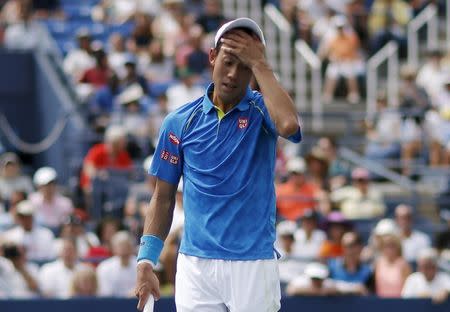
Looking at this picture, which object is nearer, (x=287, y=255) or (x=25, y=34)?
(x=287, y=255)

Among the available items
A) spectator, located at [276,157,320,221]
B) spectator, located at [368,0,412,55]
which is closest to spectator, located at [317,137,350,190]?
spectator, located at [276,157,320,221]

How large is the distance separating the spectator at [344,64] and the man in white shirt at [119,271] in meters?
5.76

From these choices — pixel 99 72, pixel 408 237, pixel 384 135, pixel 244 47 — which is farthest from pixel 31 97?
pixel 244 47

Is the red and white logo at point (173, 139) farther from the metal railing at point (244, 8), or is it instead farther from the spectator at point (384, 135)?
the metal railing at point (244, 8)

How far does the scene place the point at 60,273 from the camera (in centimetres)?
1209

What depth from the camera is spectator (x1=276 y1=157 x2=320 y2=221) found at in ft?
45.3

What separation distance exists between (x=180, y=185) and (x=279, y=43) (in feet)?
19.5

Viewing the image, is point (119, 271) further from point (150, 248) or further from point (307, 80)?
point (307, 80)

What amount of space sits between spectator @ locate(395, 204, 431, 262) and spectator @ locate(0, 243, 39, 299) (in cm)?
345

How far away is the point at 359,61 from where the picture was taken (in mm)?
17469

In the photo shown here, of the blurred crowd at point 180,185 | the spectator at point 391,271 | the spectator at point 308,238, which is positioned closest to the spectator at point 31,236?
the blurred crowd at point 180,185

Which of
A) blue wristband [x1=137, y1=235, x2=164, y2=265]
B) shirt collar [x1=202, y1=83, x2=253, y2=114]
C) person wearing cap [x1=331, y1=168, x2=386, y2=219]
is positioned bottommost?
person wearing cap [x1=331, y1=168, x2=386, y2=219]

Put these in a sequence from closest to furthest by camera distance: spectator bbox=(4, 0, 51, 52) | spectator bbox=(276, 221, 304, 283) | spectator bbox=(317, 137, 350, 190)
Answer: spectator bbox=(276, 221, 304, 283) < spectator bbox=(317, 137, 350, 190) < spectator bbox=(4, 0, 51, 52)

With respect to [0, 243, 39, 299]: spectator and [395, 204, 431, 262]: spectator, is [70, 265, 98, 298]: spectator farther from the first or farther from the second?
[395, 204, 431, 262]: spectator
